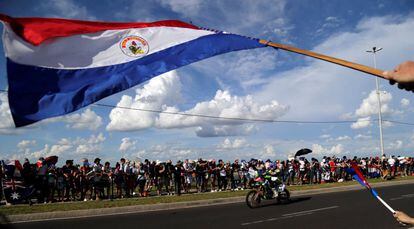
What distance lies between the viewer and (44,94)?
15.8 feet

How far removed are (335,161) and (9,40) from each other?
28.8 meters

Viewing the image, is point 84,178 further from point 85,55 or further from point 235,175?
point 85,55

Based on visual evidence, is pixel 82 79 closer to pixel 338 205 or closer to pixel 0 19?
pixel 0 19

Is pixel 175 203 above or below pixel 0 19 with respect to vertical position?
below

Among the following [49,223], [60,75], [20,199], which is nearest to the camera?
[60,75]

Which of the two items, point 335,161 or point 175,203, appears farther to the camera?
point 335,161

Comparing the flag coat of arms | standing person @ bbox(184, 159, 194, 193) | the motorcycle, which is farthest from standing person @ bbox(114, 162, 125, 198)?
the flag coat of arms

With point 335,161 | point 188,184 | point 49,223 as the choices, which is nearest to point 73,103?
point 49,223

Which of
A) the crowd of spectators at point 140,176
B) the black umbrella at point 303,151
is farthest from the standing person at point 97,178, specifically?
the black umbrella at point 303,151

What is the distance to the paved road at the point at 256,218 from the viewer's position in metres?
10.6

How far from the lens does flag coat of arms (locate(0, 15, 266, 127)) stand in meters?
4.77

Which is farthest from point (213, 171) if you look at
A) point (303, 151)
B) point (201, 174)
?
point (303, 151)

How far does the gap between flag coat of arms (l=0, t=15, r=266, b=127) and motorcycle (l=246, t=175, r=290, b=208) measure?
31.9 feet

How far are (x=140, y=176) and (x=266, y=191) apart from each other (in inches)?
258
